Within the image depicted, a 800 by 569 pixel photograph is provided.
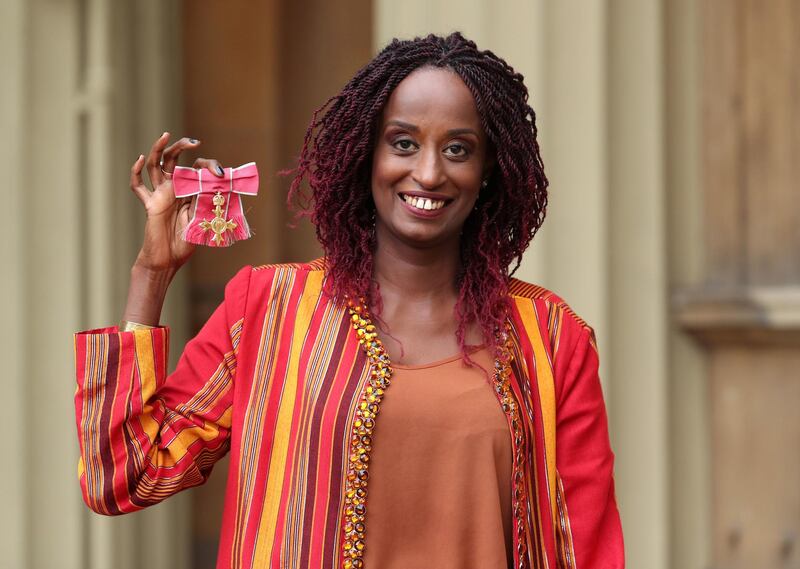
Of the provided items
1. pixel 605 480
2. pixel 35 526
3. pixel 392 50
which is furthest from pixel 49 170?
pixel 605 480

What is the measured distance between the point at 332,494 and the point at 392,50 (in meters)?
0.92

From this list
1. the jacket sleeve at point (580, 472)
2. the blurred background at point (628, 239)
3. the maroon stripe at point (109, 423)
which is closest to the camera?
the maroon stripe at point (109, 423)

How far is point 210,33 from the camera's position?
617cm

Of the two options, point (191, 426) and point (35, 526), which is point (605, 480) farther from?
point (35, 526)

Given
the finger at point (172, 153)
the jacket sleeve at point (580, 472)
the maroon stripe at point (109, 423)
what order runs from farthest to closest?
the jacket sleeve at point (580, 472) < the finger at point (172, 153) < the maroon stripe at point (109, 423)

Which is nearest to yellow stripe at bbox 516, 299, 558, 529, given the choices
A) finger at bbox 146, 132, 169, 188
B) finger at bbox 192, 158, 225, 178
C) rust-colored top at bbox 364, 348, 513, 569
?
rust-colored top at bbox 364, 348, 513, 569

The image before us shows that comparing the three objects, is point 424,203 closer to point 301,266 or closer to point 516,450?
point 301,266

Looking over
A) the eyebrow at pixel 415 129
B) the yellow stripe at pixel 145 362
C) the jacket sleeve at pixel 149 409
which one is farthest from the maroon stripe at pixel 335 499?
the eyebrow at pixel 415 129

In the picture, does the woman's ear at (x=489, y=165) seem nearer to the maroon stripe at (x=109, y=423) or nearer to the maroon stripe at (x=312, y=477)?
the maroon stripe at (x=312, y=477)

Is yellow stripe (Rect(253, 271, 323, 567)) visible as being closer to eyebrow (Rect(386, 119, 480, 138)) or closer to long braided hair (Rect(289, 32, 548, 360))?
long braided hair (Rect(289, 32, 548, 360))

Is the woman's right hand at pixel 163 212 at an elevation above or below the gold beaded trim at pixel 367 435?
above

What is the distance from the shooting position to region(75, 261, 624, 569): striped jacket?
7.50 feet

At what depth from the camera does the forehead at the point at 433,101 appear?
7.82ft

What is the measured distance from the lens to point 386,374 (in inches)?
92.4
